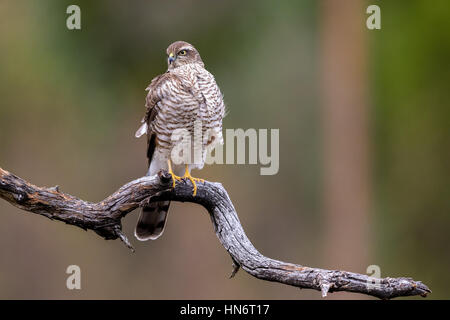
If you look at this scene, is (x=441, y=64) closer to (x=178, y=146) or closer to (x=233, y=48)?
(x=233, y=48)

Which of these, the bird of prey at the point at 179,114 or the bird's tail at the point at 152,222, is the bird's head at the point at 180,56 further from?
the bird's tail at the point at 152,222

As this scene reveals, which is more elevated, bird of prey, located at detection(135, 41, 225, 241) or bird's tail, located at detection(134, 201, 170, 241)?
bird of prey, located at detection(135, 41, 225, 241)

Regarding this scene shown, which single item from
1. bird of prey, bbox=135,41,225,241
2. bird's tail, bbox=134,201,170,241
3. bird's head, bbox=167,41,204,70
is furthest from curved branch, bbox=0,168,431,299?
bird's head, bbox=167,41,204,70

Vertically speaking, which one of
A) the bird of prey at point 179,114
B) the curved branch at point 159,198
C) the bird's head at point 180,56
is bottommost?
the curved branch at point 159,198

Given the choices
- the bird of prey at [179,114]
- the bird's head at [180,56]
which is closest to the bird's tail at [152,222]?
the bird of prey at [179,114]

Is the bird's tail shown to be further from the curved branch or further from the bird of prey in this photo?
the curved branch

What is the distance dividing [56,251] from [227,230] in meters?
6.78

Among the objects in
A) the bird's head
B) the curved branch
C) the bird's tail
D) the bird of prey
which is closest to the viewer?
the curved branch

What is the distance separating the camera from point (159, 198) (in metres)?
4.57

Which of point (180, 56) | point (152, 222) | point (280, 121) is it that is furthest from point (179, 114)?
point (280, 121)

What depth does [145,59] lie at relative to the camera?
10953mm

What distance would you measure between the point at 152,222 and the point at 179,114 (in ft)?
3.16

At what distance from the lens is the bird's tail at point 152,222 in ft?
17.3

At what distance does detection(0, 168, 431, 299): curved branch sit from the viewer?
3775 mm
